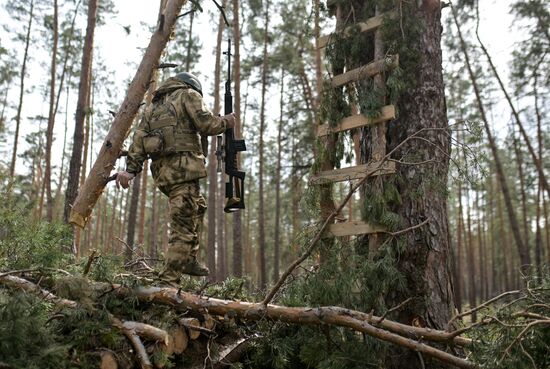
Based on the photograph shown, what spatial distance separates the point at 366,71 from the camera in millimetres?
4430

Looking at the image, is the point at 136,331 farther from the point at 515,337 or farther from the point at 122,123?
the point at 122,123

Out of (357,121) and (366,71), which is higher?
(366,71)

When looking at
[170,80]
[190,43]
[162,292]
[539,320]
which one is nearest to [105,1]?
[190,43]

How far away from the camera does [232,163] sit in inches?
184

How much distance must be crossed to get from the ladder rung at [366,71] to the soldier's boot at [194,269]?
2.26 meters

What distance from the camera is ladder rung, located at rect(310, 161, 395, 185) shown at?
13.3 feet

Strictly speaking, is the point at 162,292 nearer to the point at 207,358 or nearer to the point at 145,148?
the point at 207,358

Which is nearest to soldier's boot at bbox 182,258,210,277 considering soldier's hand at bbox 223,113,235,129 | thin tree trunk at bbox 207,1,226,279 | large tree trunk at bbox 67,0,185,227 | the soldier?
the soldier

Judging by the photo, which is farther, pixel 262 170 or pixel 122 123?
pixel 262 170

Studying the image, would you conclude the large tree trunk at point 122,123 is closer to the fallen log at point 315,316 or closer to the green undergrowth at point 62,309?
the green undergrowth at point 62,309

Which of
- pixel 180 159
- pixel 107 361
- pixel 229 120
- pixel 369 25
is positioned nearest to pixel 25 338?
pixel 107 361

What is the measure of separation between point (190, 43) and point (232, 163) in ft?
50.6

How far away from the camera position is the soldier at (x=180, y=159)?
4348 mm

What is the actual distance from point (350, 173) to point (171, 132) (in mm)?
1776
